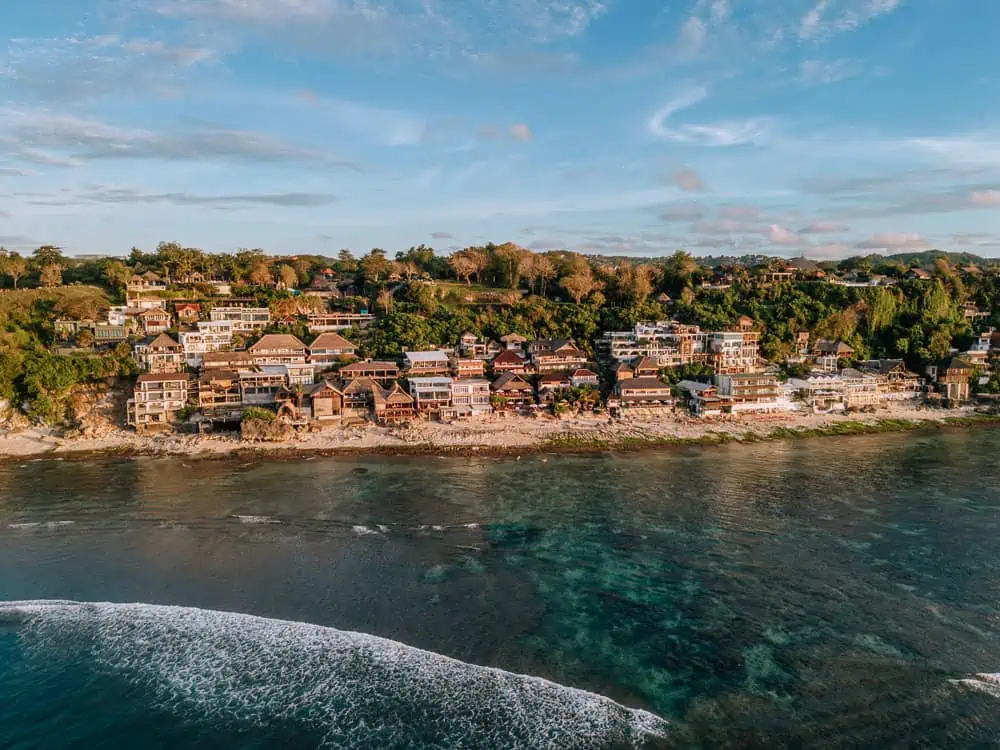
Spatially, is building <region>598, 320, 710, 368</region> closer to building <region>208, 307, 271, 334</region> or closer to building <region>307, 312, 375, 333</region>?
building <region>307, 312, 375, 333</region>

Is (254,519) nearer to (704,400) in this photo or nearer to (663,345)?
(704,400)

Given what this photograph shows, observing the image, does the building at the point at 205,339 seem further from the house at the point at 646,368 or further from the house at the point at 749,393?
the house at the point at 749,393

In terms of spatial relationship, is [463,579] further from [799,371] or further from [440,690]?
[799,371]

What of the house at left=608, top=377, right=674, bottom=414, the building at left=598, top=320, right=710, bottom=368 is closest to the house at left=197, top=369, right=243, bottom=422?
the house at left=608, top=377, right=674, bottom=414

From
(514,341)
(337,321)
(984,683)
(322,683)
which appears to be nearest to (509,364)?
(514,341)

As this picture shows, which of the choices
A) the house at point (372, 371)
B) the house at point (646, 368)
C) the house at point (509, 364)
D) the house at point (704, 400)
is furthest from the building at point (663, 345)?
the house at point (372, 371)

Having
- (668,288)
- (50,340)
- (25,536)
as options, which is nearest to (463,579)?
(25,536)
